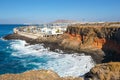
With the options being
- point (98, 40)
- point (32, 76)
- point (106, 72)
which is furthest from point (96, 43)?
point (32, 76)

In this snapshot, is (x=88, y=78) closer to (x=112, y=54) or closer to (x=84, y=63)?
(x=84, y=63)

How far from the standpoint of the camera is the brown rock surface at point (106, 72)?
16719 mm

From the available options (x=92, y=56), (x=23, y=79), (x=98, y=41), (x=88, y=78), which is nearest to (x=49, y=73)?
(x=23, y=79)

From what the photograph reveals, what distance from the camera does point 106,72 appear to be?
1689 centimetres

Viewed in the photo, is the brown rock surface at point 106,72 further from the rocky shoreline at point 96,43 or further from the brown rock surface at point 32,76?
the rocky shoreline at point 96,43

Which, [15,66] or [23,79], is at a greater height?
[23,79]

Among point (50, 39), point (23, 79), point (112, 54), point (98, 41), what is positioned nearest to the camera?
point (23, 79)

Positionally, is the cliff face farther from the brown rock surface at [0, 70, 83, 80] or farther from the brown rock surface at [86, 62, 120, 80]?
the brown rock surface at [0, 70, 83, 80]

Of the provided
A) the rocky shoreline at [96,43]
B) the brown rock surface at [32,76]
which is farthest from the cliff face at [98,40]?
the brown rock surface at [32,76]

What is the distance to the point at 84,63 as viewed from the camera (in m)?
43.4

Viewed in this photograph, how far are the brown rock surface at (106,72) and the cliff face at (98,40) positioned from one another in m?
29.7

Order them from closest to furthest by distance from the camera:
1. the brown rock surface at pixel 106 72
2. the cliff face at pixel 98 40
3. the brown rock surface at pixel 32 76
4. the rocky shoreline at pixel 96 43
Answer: the brown rock surface at pixel 32 76, the brown rock surface at pixel 106 72, the rocky shoreline at pixel 96 43, the cliff face at pixel 98 40

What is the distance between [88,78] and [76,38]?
Result: 155ft

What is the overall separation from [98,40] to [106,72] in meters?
40.4
